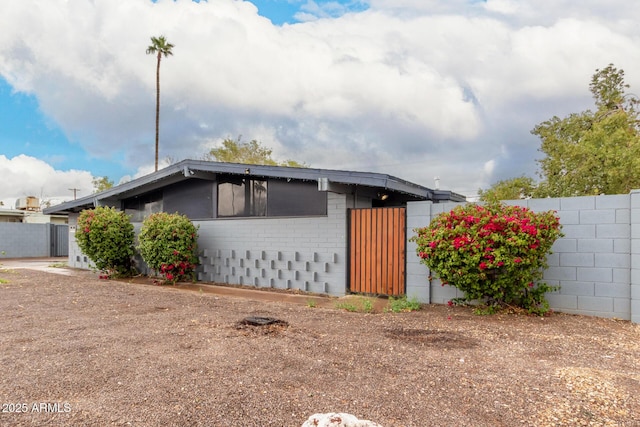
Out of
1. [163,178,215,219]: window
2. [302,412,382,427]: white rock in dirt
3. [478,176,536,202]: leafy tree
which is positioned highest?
[478,176,536,202]: leafy tree

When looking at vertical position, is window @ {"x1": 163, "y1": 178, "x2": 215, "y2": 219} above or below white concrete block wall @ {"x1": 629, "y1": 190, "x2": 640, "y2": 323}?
above

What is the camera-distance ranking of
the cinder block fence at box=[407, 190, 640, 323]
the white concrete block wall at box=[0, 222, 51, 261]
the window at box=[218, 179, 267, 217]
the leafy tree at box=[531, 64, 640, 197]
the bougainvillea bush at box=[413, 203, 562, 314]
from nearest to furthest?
1. the bougainvillea bush at box=[413, 203, 562, 314]
2. the cinder block fence at box=[407, 190, 640, 323]
3. the window at box=[218, 179, 267, 217]
4. the leafy tree at box=[531, 64, 640, 197]
5. the white concrete block wall at box=[0, 222, 51, 261]

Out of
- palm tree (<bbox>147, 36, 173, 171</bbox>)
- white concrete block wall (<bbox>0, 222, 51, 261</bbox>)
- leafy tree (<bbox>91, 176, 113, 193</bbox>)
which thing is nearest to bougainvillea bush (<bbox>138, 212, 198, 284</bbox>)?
palm tree (<bbox>147, 36, 173, 171</bbox>)

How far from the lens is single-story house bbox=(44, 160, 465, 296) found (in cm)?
798

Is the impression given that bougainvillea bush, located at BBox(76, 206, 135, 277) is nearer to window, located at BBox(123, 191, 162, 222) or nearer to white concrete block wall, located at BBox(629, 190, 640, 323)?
window, located at BBox(123, 191, 162, 222)

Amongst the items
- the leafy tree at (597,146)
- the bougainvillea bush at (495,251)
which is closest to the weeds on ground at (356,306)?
the bougainvillea bush at (495,251)

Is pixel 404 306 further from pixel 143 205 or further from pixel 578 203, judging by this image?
pixel 143 205

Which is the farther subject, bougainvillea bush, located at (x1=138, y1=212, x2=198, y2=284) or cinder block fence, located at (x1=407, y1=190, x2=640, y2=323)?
bougainvillea bush, located at (x1=138, y1=212, x2=198, y2=284)

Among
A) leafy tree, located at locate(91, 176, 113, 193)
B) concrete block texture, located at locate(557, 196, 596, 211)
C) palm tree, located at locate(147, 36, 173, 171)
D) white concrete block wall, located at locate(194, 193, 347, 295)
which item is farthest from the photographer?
leafy tree, located at locate(91, 176, 113, 193)

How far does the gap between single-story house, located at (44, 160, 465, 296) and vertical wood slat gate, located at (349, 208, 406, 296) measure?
22 millimetres

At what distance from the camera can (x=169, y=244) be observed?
9805 mm

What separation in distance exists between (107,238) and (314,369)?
Result: 9.76 metres

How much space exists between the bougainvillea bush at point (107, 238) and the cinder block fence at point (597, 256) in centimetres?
1045

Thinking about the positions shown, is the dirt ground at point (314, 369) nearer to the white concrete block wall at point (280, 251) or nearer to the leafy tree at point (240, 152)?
the white concrete block wall at point (280, 251)
